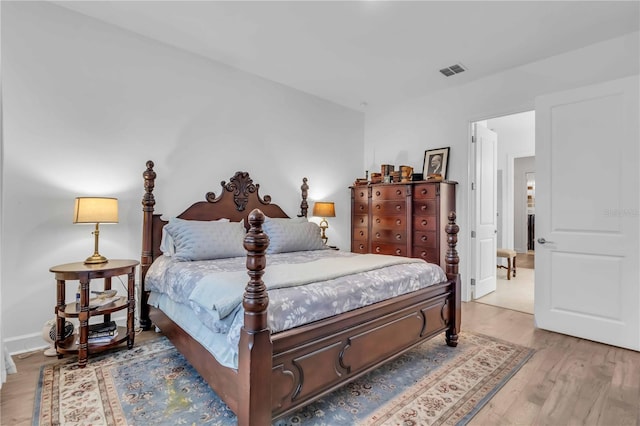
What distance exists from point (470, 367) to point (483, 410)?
0.53 metres

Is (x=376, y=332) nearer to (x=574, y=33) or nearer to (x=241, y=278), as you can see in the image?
(x=241, y=278)

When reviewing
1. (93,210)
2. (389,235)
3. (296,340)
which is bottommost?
(296,340)

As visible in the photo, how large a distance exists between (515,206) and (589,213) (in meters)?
5.95

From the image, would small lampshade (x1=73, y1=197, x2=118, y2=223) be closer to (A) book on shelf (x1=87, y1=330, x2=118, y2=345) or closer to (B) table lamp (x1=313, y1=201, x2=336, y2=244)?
(A) book on shelf (x1=87, y1=330, x2=118, y2=345)

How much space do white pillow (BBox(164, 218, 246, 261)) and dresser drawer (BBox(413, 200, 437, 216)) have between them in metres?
2.30

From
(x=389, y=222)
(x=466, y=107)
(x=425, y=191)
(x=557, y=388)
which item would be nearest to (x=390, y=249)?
(x=389, y=222)

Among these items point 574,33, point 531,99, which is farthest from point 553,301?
point 574,33

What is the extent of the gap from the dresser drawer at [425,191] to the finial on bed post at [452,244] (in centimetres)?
132

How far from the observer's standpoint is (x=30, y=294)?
257cm

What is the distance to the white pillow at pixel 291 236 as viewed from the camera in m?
3.27

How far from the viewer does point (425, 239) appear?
4070 mm

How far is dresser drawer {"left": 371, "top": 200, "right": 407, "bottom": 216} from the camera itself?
4.29 metres

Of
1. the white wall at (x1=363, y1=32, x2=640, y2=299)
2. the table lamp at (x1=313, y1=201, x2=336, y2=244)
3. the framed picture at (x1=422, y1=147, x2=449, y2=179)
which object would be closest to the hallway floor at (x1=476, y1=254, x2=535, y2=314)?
the white wall at (x1=363, y1=32, x2=640, y2=299)

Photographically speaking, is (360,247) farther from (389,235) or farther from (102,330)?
(102,330)
